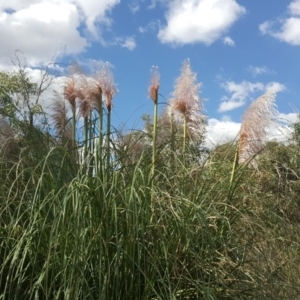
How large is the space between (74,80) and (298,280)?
1.72 metres

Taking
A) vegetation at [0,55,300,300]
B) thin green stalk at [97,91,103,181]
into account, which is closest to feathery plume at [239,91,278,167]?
vegetation at [0,55,300,300]

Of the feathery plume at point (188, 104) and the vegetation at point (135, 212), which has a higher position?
the feathery plume at point (188, 104)

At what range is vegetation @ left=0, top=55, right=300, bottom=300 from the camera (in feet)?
9.29

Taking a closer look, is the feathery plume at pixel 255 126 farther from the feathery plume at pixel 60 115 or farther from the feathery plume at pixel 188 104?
the feathery plume at pixel 60 115

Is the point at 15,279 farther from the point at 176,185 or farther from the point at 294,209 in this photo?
the point at 294,209

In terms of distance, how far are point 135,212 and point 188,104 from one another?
4.17 ft

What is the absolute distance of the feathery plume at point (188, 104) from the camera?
3.93 m

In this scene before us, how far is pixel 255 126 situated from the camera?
12.3ft

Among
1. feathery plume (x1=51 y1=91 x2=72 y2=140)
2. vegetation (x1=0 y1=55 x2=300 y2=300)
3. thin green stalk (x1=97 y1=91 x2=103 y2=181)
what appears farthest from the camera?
feathery plume (x1=51 y1=91 x2=72 y2=140)

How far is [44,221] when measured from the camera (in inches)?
110

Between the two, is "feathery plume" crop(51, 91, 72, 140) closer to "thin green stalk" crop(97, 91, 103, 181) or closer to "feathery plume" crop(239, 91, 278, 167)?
"thin green stalk" crop(97, 91, 103, 181)

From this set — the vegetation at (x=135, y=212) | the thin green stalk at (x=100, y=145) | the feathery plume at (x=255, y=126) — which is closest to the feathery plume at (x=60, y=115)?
the vegetation at (x=135, y=212)

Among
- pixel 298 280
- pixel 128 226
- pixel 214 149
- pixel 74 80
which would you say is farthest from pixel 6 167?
pixel 298 280

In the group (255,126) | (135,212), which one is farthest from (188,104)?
(135,212)
